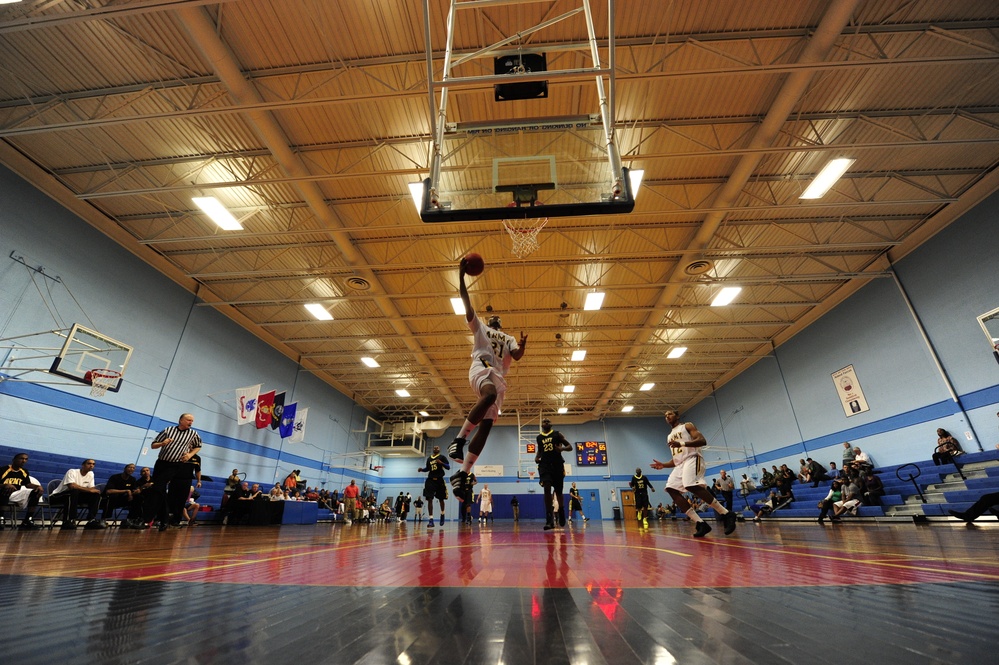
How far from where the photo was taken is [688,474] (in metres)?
6.31

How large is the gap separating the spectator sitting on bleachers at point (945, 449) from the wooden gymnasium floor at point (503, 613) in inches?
417

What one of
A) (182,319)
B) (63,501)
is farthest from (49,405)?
(182,319)

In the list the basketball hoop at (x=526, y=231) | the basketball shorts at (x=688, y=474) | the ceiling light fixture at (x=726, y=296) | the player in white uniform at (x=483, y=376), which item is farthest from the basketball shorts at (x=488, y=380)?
the ceiling light fixture at (x=726, y=296)

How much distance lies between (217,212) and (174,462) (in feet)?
20.3

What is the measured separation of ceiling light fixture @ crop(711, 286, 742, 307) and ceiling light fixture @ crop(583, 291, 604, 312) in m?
3.78

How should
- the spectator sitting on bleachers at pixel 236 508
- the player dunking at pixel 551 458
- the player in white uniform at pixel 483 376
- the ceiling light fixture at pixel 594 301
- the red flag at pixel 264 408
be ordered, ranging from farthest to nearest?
the red flag at pixel 264 408, the ceiling light fixture at pixel 594 301, the spectator sitting on bleachers at pixel 236 508, the player dunking at pixel 551 458, the player in white uniform at pixel 483 376

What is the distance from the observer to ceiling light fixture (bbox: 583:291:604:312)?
13384 mm

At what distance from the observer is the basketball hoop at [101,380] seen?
966 centimetres

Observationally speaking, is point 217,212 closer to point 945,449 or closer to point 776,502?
point 945,449

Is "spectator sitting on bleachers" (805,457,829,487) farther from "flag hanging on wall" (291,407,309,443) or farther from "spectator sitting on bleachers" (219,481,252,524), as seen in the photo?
"flag hanging on wall" (291,407,309,443)

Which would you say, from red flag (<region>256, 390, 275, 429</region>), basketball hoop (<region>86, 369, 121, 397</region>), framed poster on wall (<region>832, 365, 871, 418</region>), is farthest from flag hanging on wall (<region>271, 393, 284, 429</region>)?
framed poster on wall (<region>832, 365, 871, 418</region>)

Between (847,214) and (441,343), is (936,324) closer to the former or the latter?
(847,214)

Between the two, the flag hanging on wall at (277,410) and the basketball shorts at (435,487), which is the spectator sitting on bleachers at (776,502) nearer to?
the basketball shorts at (435,487)

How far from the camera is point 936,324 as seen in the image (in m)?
11.0
